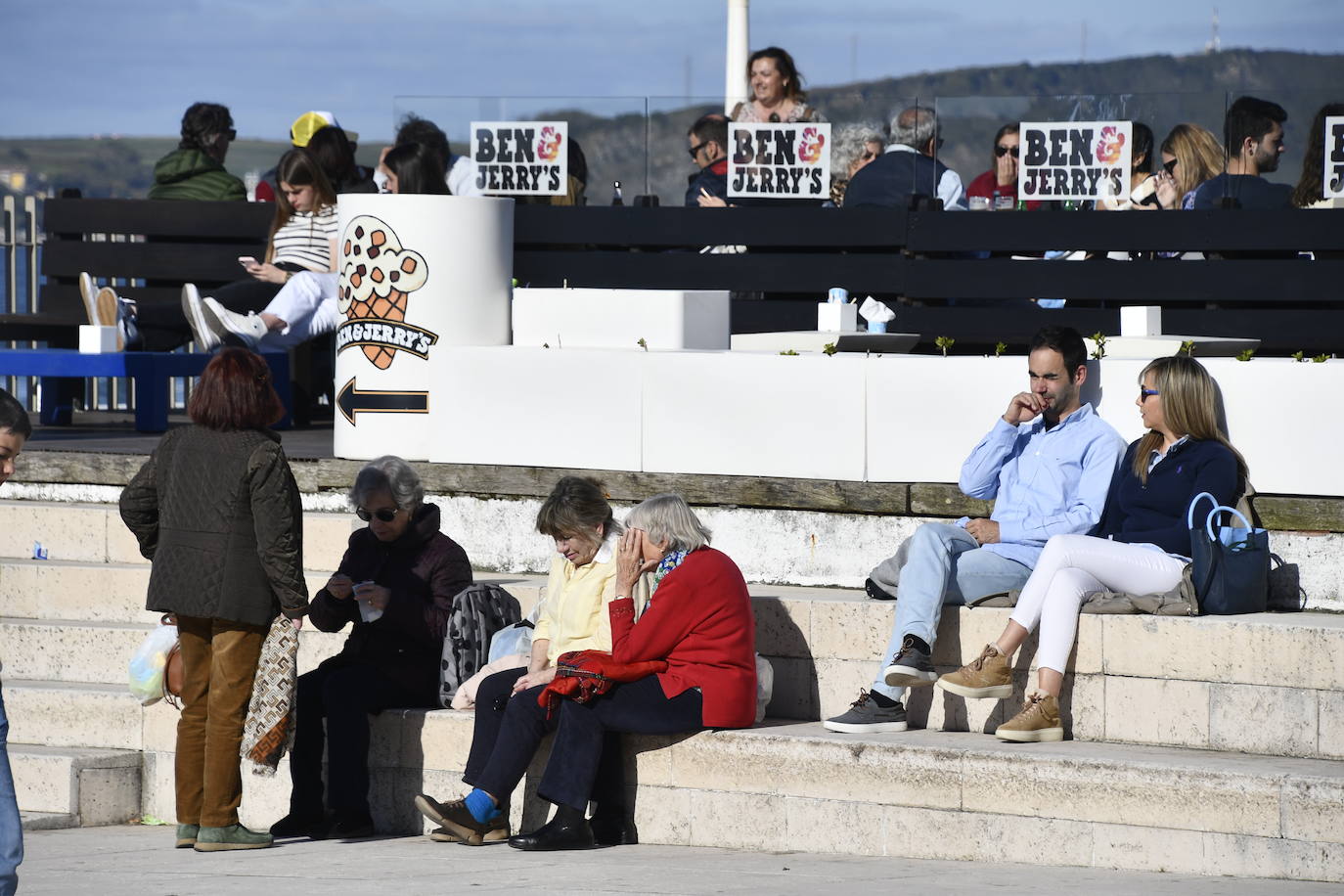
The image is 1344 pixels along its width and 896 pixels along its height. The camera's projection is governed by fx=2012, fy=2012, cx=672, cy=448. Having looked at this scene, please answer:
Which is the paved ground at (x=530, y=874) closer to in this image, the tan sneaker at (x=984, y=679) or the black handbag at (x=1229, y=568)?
the tan sneaker at (x=984, y=679)

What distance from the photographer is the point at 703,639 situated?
7043mm

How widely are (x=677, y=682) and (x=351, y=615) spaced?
135 cm

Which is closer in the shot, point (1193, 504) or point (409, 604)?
point (1193, 504)

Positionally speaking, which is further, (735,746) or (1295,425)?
(1295,425)

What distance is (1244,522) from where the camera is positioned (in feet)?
23.2

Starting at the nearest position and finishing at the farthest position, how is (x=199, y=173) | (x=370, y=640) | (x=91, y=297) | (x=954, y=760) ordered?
(x=954, y=760) → (x=370, y=640) → (x=91, y=297) → (x=199, y=173)

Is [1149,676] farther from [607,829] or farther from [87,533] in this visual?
[87,533]

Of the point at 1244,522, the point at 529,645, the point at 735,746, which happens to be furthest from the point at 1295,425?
the point at 529,645

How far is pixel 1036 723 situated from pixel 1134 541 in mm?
885

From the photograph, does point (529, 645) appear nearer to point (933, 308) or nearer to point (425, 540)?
point (425, 540)

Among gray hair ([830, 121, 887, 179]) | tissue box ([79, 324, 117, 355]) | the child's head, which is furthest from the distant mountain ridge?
the child's head

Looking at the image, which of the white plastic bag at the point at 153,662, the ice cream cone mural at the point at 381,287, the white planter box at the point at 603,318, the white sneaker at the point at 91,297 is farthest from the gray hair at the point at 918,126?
the white plastic bag at the point at 153,662

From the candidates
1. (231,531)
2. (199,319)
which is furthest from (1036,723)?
(199,319)

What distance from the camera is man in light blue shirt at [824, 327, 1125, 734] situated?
7.11 m
